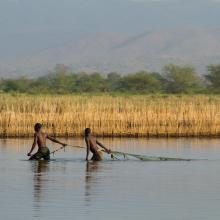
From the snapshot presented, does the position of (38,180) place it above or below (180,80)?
below

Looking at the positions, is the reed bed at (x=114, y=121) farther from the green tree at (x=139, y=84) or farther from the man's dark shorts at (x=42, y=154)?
the green tree at (x=139, y=84)

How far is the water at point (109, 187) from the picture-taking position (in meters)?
14.2

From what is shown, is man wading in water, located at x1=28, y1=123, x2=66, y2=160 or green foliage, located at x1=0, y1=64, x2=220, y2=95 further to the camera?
green foliage, located at x1=0, y1=64, x2=220, y2=95

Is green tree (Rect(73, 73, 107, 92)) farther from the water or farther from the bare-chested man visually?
the bare-chested man

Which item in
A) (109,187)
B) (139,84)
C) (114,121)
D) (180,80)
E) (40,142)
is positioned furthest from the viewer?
(180,80)

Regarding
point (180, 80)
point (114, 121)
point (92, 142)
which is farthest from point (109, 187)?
point (180, 80)

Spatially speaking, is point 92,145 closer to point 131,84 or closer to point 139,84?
point 139,84

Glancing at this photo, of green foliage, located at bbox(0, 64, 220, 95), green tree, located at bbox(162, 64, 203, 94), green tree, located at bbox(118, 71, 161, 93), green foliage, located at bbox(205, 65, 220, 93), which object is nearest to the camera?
green foliage, located at bbox(205, 65, 220, 93)

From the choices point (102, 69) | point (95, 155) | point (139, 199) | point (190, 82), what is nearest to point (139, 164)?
point (95, 155)

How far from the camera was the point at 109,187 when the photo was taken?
56.6ft

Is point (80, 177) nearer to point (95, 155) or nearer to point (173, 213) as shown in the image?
point (95, 155)

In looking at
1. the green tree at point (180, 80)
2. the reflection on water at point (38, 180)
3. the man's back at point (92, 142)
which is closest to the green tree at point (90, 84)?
the green tree at point (180, 80)

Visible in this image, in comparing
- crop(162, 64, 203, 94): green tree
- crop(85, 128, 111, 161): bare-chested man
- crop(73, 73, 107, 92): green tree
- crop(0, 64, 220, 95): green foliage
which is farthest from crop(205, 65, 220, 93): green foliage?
crop(85, 128, 111, 161): bare-chested man

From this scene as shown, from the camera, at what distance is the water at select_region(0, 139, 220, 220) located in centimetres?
1422
